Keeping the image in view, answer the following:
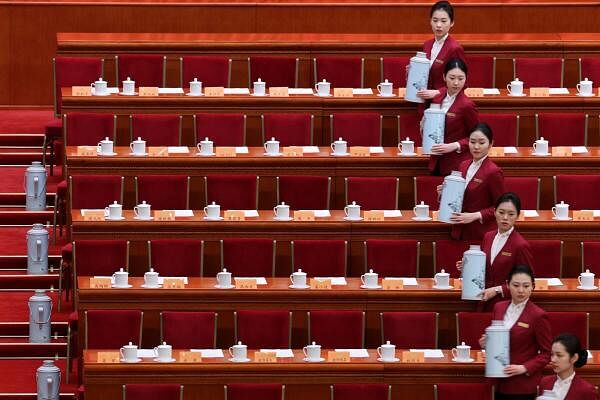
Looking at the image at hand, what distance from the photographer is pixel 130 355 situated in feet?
Answer: 15.1

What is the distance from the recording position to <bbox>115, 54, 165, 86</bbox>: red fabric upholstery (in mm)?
5812

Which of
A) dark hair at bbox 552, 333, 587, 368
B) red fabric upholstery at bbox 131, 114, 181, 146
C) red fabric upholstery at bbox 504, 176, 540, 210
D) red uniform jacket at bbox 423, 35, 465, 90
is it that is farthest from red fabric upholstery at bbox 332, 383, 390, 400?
red fabric upholstery at bbox 131, 114, 181, 146

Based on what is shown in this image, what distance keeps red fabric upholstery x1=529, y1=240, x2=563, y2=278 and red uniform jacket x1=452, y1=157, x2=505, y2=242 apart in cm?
18

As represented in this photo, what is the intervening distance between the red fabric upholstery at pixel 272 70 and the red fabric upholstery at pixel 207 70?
0.30 ft

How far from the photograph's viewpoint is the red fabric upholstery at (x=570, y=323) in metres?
4.70

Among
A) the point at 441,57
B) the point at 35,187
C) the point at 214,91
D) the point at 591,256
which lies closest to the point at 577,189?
the point at 591,256

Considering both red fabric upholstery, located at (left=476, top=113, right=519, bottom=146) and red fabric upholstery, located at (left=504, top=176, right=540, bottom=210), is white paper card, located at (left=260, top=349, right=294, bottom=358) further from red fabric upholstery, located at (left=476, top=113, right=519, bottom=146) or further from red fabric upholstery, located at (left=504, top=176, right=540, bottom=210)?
red fabric upholstery, located at (left=476, top=113, right=519, bottom=146)

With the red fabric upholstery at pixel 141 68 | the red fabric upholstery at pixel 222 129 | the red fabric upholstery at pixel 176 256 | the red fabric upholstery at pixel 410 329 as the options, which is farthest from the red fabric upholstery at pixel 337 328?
the red fabric upholstery at pixel 141 68

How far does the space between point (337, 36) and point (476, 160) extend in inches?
51.2

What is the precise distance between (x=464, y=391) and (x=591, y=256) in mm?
755

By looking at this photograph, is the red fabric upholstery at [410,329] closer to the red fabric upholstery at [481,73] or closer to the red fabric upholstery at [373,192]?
the red fabric upholstery at [373,192]

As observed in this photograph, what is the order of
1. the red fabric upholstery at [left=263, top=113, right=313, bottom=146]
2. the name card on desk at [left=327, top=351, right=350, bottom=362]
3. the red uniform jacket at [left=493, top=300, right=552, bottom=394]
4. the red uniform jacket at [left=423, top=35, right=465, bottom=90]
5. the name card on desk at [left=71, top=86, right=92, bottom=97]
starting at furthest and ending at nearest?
the name card on desk at [left=71, top=86, right=92, bottom=97], the red fabric upholstery at [left=263, top=113, right=313, bottom=146], the red uniform jacket at [left=423, top=35, right=465, bottom=90], the name card on desk at [left=327, top=351, right=350, bottom=362], the red uniform jacket at [left=493, top=300, right=552, bottom=394]

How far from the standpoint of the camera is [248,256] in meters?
5.05

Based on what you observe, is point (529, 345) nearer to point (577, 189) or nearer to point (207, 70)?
point (577, 189)
